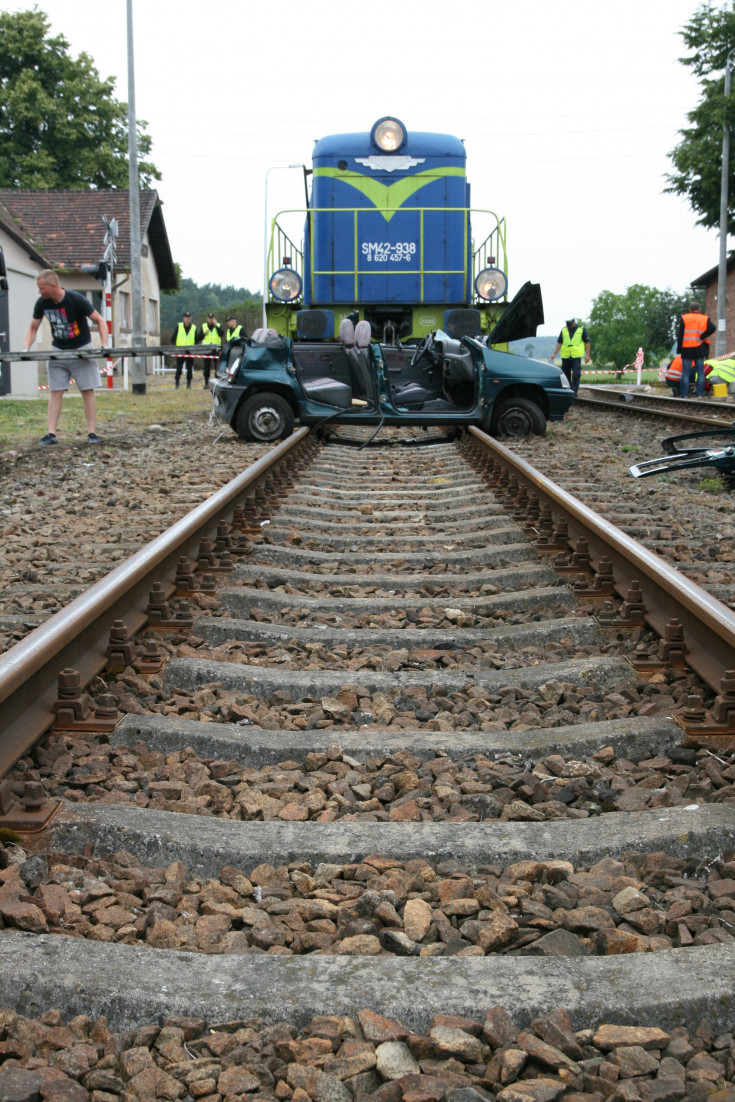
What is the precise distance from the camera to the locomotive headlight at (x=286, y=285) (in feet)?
42.4

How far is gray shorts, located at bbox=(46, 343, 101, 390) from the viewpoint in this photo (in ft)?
36.1

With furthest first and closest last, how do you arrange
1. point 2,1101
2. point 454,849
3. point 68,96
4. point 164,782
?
point 68,96 → point 164,782 → point 454,849 → point 2,1101

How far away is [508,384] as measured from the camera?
1063 cm

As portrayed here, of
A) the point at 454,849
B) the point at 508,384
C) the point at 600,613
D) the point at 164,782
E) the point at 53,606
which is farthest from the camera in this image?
the point at 508,384

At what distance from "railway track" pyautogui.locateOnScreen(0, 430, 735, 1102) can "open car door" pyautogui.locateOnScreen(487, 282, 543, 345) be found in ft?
20.2

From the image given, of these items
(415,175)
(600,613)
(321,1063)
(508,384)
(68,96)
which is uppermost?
(68,96)

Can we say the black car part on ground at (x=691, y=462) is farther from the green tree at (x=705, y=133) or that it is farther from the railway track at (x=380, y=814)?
the green tree at (x=705, y=133)

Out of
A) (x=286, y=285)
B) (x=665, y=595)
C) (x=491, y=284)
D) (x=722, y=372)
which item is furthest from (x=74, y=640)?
(x=722, y=372)

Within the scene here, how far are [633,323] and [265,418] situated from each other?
92748 millimetres

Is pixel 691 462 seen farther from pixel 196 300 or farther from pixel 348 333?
pixel 196 300

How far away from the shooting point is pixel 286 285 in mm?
12938

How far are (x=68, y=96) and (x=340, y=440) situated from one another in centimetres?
5123

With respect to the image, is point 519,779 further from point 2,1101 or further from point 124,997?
point 2,1101

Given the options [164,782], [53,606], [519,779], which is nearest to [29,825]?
[164,782]
